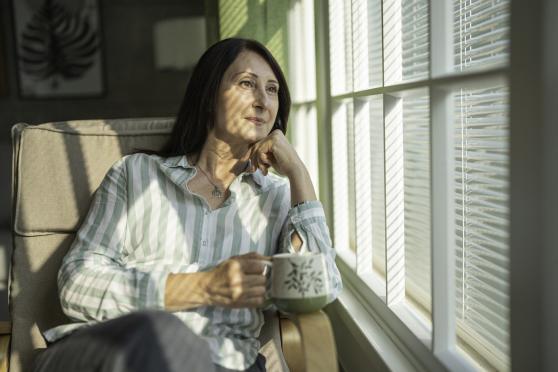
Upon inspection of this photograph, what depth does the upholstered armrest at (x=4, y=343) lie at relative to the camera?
4.75 ft

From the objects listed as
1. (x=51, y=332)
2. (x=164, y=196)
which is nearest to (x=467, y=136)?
(x=164, y=196)

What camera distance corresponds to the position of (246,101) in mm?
1593

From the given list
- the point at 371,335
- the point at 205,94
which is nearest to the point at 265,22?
the point at 205,94

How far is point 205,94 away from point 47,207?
0.53 metres

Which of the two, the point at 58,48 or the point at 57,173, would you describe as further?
the point at 58,48

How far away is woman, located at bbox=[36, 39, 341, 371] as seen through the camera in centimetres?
134

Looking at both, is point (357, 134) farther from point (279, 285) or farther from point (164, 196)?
point (279, 285)

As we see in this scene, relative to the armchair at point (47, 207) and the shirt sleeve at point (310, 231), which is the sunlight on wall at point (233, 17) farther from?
the shirt sleeve at point (310, 231)

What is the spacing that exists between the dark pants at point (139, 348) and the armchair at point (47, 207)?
47 cm

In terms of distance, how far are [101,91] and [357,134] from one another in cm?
338

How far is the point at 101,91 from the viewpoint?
4832 millimetres

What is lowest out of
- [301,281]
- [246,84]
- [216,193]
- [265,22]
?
[301,281]

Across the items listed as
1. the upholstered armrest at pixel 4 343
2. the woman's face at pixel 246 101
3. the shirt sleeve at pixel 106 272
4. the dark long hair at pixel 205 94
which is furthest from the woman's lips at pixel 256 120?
the upholstered armrest at pixel 4 343

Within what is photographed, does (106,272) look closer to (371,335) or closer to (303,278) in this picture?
(303,278)
